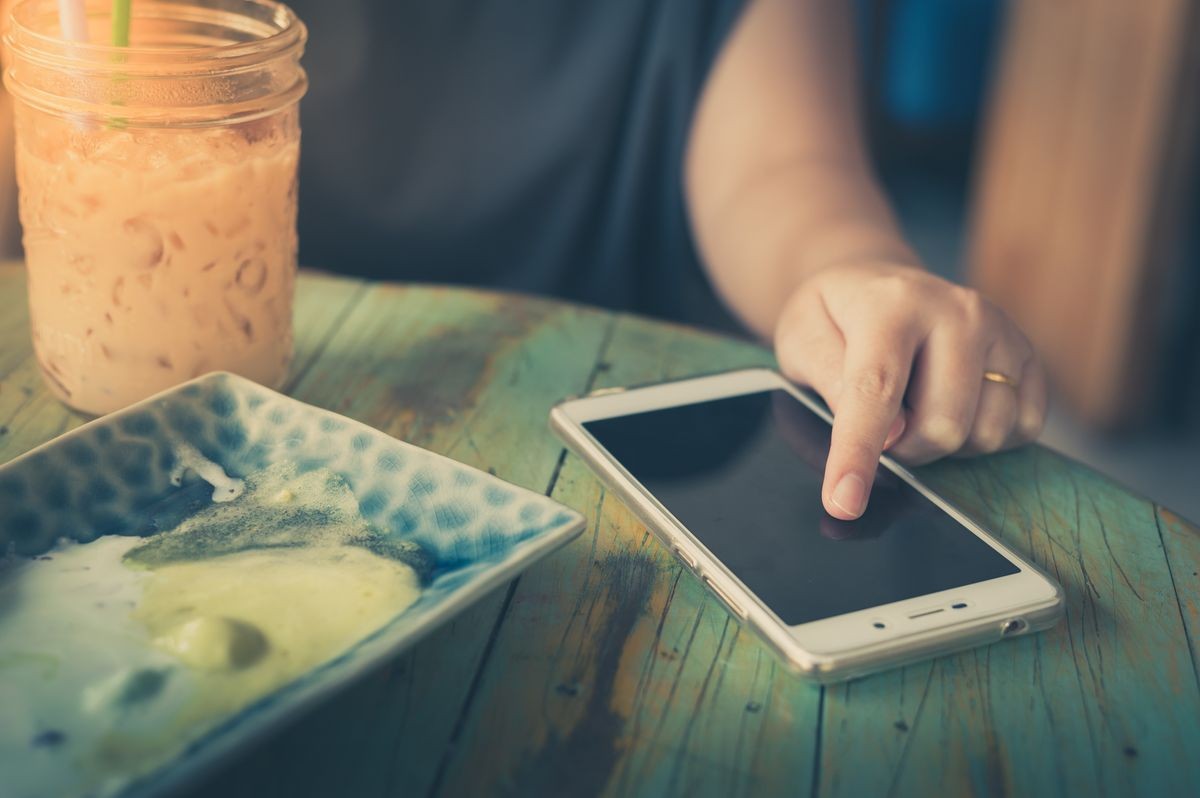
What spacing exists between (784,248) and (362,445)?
42 cm

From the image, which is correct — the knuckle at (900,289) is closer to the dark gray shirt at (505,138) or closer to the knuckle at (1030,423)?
the knuckle at (1030,423)

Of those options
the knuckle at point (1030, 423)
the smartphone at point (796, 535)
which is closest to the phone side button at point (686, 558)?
the smartphone at point (796, 535)

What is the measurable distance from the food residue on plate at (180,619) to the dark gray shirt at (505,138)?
23.6 inches

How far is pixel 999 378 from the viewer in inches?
23.4

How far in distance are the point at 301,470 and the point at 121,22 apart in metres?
0.24

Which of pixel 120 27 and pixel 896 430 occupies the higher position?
pixel 120 27

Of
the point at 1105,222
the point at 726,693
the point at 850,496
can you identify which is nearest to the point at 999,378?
the point at 850,496

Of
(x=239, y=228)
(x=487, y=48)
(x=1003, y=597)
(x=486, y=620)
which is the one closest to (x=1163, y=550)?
(x=1003, y=597)

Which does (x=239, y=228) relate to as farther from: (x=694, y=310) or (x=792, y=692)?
(x=694, y=310)

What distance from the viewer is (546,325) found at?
77cm

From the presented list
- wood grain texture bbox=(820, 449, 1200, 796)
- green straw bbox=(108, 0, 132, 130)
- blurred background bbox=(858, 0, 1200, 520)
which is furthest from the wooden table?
blurred background bbox=(858, 0, 1200, 520)

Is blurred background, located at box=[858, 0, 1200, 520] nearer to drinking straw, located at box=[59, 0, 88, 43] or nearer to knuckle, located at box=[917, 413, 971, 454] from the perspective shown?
knuckle, located at box=[917, 413, 971, 454]

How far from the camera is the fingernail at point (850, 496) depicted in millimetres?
511

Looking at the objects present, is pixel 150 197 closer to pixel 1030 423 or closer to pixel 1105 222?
pixel 1030 423
